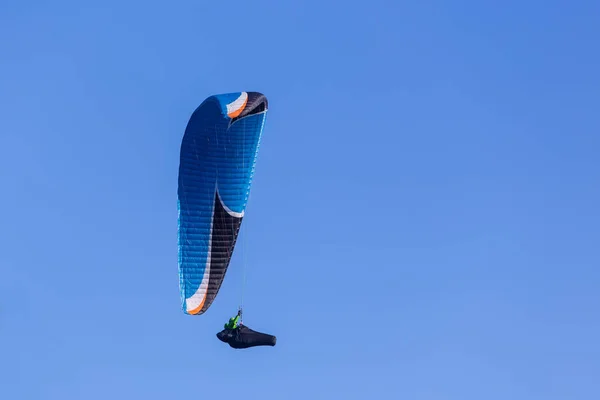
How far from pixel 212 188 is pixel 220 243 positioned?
204 cm

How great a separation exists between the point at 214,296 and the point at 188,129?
6.06 m

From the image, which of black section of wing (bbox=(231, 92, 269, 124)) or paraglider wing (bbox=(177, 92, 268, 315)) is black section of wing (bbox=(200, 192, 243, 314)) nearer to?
paraglider wing (bbox=(177, 92, 268, 315))

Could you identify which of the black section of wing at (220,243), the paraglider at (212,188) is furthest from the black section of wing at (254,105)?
the black section of wing at (220,243)

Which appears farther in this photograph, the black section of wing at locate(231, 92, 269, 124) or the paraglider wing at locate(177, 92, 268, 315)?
the paraglider wing at locate(177, 92, 268, 315)

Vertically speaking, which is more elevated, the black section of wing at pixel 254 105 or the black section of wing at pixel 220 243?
the black section of wing at pixel 254 105

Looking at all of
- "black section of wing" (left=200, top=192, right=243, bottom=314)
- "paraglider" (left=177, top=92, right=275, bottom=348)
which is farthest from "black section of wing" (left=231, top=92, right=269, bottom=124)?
"black section of wing" (left=200, top=192, right=243, bottom=314)

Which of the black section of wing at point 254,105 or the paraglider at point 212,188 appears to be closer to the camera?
the black section of wing at point 254,105

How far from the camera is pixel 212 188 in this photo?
42.8 meters

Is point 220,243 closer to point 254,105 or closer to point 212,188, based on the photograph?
point 212,188

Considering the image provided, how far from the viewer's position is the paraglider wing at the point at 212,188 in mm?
42125

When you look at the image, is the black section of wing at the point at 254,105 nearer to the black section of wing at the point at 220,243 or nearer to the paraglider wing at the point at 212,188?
the paraglider wing at the point at 212,188

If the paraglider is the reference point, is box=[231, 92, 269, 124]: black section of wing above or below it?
above

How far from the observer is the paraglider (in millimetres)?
42094

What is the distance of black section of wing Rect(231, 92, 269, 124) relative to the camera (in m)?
41.8
